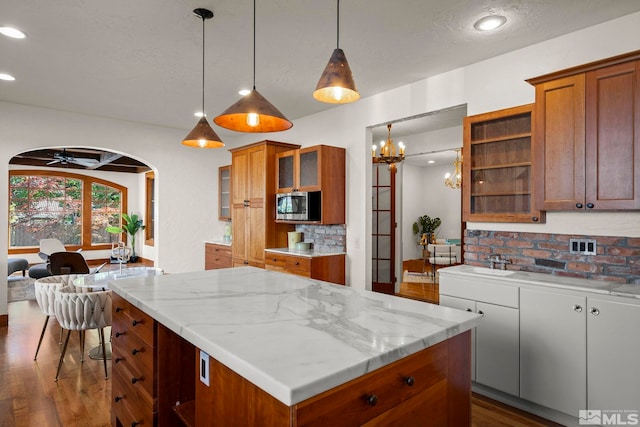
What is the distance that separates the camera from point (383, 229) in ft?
19.0

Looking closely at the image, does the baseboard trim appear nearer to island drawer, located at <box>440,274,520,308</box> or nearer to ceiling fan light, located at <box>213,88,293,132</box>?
island drawer, located at <box>440,274,520,308</box>

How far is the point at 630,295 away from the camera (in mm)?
2037

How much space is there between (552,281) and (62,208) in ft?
35.3

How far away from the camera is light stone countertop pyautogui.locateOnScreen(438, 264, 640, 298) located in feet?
7.01

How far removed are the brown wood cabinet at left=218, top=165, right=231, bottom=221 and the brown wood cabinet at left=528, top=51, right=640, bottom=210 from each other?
4521 millimetres

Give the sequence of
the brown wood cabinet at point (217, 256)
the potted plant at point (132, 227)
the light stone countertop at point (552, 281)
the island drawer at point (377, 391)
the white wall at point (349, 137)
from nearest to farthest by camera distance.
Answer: the island drawer at point (377, 391)
the light stone countertop at point (552, 281)
the white wall at point (349, 137)
the brown wood cabinet at point (217, 256)
the potted plant at point (132, 227)

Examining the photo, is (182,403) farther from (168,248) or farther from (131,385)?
(168,248)

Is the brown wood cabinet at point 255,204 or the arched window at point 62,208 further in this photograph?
the arched window at point 62,208

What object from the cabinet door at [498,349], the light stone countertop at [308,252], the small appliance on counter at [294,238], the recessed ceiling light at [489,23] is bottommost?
the cabinet door at [498,349]

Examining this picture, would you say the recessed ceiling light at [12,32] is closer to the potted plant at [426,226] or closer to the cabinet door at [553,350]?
the cabinet door at [553,350]

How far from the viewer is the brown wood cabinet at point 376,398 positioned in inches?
37.0

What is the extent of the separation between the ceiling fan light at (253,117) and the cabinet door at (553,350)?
1.94m

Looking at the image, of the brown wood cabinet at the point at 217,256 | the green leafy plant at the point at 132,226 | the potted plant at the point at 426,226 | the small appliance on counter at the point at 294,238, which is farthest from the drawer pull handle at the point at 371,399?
the green leafy plant at the point at 132,226

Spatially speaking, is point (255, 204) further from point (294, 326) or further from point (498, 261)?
point (294, 326)
